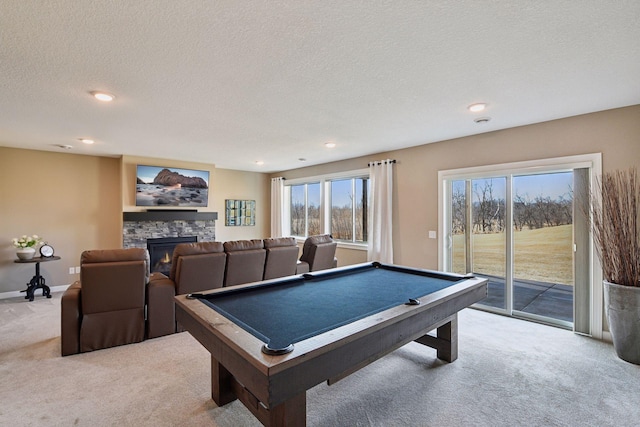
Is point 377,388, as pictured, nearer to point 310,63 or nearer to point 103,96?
point 310,63

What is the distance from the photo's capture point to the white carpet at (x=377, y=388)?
2.08 metres

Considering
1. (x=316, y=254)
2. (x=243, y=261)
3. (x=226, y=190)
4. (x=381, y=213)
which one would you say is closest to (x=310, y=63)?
(x=243, y=261)

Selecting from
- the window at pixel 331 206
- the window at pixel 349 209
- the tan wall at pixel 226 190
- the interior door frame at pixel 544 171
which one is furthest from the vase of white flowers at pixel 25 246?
the interior door frame at pixel 544 171

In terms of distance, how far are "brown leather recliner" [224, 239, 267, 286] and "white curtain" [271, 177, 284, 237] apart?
4031mm

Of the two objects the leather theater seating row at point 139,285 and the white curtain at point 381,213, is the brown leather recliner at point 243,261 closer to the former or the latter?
the leather theater seating row at point 139,285

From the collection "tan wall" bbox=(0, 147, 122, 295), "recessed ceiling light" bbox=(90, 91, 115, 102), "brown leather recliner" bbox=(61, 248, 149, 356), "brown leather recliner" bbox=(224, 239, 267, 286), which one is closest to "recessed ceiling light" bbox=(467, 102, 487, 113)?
"brown leather recliner" bbox=(224, 239, 267, 286)

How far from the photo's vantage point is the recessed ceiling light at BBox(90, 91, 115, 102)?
284 cm

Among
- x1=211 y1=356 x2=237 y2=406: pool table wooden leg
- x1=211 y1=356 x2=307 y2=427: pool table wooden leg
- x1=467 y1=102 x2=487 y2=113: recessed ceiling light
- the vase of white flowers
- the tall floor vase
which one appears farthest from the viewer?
the vase of white flowers

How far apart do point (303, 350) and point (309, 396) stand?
1.26 m

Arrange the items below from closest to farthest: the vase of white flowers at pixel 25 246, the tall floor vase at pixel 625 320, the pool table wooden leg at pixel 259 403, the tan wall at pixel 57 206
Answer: the pool table wooden leg at pixel 259 403 < the tall floor vase at pixel 625 320 < the vase of white flowers at pixel 25 246 < the tan wall at pixel 57 206

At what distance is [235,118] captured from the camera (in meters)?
3.64

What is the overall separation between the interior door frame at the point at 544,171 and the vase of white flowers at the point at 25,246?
664 centimetres

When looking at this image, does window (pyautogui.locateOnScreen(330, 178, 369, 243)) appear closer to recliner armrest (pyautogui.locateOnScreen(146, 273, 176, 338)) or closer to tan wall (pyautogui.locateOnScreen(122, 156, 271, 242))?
tan wall (pyautogui.locateOnScreen(122, 156, 271, 242))

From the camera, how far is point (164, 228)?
640 centimetres
